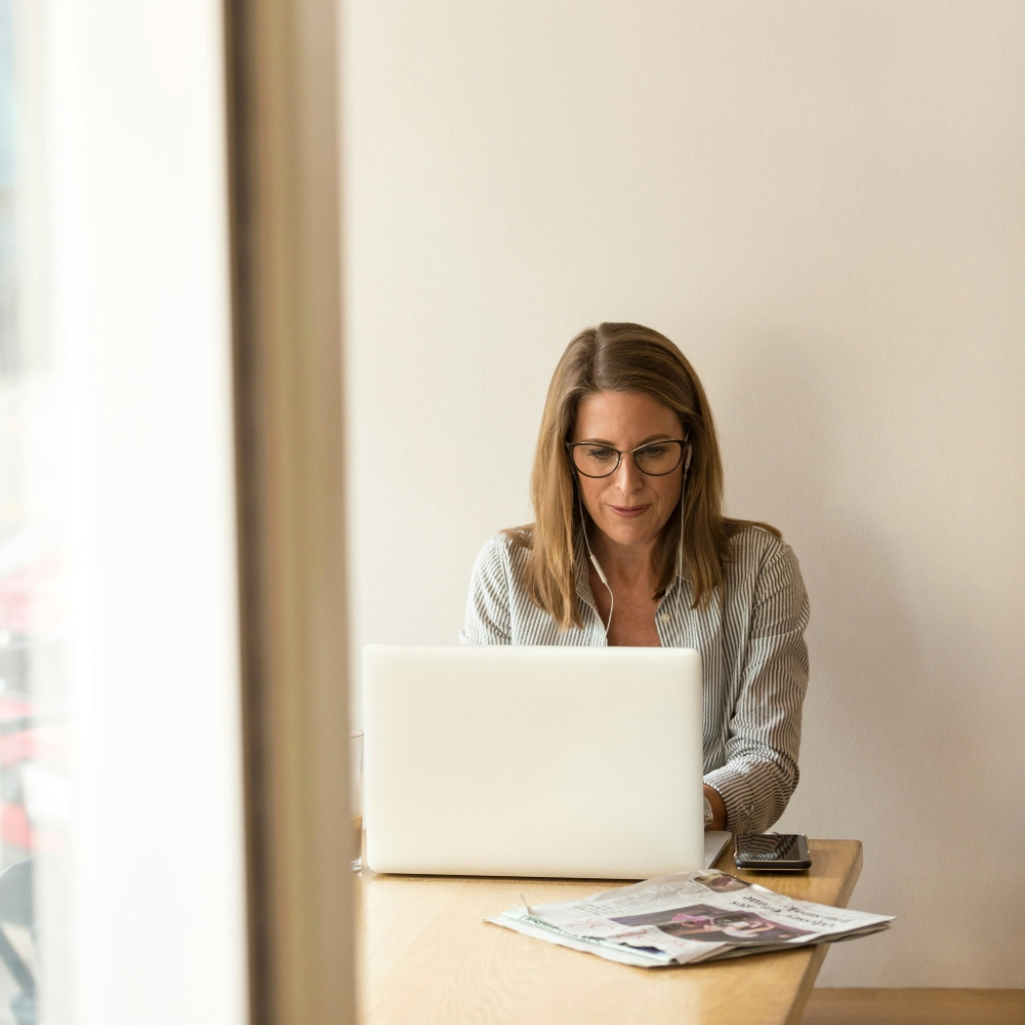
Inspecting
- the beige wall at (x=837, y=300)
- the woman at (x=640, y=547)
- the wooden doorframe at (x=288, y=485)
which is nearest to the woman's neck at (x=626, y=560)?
the woman at (x=640, y=547)

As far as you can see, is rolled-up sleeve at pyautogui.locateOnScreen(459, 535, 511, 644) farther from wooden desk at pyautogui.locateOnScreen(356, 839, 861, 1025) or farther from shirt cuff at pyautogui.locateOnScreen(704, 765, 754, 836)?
wooden desk at pyautogui.locateOnScreen(356, 839, 861, 1025)

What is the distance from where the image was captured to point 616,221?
220 centimetres

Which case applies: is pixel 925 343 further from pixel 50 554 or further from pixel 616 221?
pixel 50 554

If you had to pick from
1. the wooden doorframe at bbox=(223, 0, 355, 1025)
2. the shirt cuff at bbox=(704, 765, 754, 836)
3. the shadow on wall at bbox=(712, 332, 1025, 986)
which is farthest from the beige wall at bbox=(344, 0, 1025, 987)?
the wooden doorframe at bbox=(223, 0, 355, 1025)

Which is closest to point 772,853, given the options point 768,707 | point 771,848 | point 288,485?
point 771,848

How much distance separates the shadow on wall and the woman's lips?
30 centimetres

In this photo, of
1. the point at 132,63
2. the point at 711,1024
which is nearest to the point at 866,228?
the point at 711,1024

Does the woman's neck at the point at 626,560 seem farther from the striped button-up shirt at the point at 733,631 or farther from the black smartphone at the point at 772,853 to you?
the black smartphone at the point at 772,853

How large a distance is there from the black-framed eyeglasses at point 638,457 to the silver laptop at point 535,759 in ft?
2.38

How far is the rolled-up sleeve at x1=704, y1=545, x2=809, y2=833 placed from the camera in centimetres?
158

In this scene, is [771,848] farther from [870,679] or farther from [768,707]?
[870,679]

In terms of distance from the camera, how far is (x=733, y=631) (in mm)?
1906

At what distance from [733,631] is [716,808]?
45 centimetres

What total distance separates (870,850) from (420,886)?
3.83 ft
